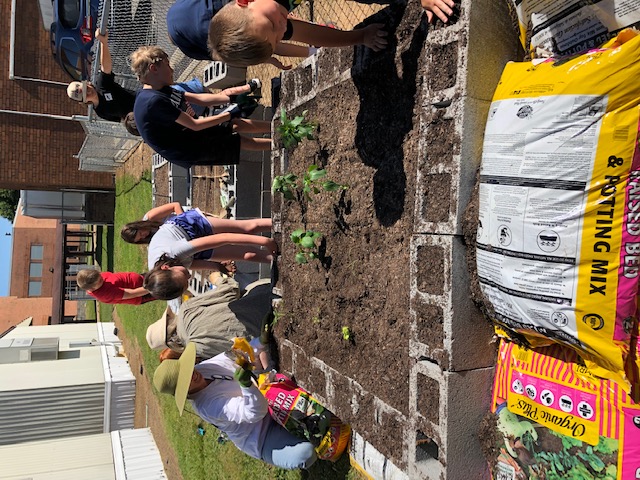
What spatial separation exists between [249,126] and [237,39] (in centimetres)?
222

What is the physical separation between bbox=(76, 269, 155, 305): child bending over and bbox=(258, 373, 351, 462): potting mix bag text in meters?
2.19

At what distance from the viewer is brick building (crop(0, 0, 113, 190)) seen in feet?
39.2

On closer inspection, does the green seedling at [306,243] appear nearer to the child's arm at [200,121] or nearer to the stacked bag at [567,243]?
the child's arm at [200,121]

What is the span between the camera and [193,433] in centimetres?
827

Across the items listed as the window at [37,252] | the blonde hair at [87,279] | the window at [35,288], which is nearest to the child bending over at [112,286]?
the blonde hair at [87,279]

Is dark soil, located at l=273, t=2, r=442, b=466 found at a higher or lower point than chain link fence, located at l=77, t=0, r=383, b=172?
lower

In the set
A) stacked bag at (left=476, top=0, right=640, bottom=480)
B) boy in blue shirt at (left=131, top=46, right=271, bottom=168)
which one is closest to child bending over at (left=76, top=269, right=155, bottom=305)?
boy in blue shirt at (left=131, top=46, right=271, bottom=168)

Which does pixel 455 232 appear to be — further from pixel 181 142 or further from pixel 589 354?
pixel 181 142

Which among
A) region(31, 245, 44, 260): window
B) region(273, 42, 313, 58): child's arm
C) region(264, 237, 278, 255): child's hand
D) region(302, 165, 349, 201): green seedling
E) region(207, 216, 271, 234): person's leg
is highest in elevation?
region(273, 42, 313, 58): child's arm

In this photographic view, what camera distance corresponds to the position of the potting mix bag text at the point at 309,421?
4621mm

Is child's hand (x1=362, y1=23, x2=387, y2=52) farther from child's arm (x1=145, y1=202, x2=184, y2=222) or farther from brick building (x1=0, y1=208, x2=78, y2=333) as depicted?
brick building (x1=0, y1=208, x2=78, y2=333)

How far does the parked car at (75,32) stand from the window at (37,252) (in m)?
16.6

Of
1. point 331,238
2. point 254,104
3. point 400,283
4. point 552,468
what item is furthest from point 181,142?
point 552,468

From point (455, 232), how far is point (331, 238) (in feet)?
3.89
